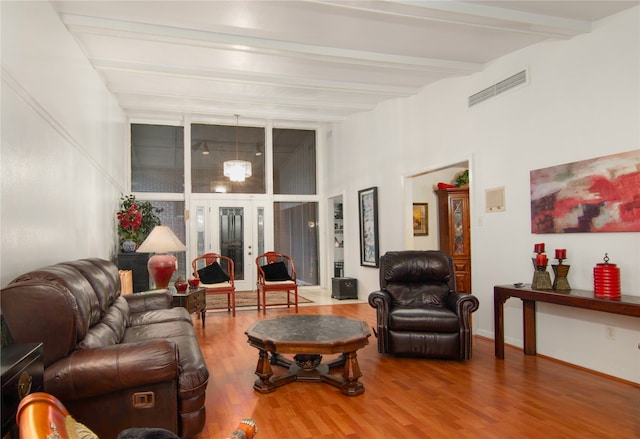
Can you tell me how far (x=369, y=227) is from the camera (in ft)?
24.5

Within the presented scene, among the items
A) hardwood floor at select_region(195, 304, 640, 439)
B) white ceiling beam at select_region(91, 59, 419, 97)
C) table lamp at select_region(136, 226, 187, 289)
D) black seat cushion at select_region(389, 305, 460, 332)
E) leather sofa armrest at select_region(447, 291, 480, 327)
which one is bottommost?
hardwood floor at select_region(195, 304, 640, 439)

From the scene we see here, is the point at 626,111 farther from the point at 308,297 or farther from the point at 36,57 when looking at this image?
the point at 308,297

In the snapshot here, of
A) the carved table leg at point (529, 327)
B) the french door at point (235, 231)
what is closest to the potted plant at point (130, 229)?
the french door at point (235, 231)

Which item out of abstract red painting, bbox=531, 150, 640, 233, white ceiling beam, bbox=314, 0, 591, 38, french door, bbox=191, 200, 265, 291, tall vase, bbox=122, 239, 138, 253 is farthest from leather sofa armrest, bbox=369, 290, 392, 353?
french door, bbox=191, 200, 265, 291

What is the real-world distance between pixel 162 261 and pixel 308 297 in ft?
11.9

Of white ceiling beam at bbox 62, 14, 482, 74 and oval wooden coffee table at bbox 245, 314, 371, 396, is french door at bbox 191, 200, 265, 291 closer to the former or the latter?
white ceiling beam at bbox 62, 14, 482, 74

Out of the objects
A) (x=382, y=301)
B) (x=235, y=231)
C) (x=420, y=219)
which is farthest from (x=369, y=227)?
(x=382, y=301)

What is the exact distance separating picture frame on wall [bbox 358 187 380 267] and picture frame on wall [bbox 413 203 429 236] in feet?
2.14

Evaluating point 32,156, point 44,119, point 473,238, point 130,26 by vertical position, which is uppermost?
point 130,26

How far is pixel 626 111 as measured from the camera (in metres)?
3.44

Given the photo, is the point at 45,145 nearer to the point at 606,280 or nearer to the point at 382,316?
the point at 382,316

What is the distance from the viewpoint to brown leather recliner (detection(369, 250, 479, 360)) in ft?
12.8

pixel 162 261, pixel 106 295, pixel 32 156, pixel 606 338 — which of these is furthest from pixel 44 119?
pixel 606 338

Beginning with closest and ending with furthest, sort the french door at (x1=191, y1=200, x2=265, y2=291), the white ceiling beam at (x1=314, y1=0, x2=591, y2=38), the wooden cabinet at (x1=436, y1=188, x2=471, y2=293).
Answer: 1. the white ceiling beam at (x1=314, y1=0, x2=591, y2=38)
2. the wooden cabinet at (x1=436, y1=188, x2=471, y2=293)
3. the french door at (x1=191, y1=200, x2=265, y2=291)
